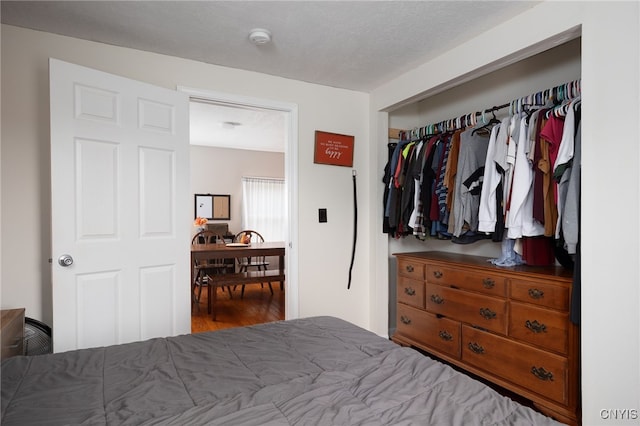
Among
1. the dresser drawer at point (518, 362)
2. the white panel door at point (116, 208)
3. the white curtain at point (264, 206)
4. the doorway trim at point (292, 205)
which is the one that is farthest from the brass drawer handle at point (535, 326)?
the white curtain at point (264, 206)

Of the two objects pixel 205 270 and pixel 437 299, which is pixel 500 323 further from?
pixel 205 270

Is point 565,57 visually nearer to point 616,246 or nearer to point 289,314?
point 616,246

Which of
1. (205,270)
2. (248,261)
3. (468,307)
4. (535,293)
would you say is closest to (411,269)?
(468,307)

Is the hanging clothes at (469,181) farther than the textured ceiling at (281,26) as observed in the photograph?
Yes

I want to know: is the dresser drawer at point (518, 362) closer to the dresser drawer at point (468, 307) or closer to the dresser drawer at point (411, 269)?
the dresser drawer at point (468, 307)

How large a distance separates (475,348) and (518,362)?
291mm

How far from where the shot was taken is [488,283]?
2275 millimetres

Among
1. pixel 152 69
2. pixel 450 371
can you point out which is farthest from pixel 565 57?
pixel 152 69

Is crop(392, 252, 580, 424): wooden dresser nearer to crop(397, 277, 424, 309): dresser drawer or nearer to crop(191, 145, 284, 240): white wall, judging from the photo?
crop(397, 277, 424, 309): dresser drawer

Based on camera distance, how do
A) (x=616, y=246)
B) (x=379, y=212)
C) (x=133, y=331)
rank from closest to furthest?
(x=616, y=246), (x=133, y=331), (x=379, y=212)

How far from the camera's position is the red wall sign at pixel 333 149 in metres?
3.06

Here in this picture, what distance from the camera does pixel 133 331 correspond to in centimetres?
226

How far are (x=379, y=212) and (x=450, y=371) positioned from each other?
2.02m

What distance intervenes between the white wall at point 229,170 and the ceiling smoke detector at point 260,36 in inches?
174
